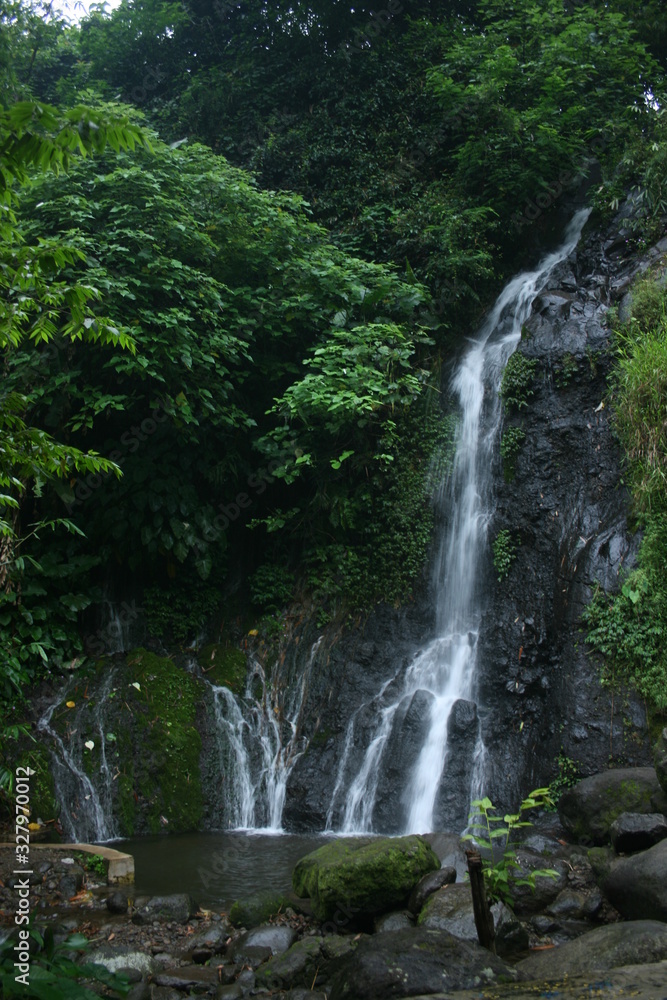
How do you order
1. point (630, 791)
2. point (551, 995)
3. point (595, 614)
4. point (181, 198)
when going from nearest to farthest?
point (551, 995) < point (630, 791) < point (595, 614) < point (181, 198)

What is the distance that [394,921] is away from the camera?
189 inches

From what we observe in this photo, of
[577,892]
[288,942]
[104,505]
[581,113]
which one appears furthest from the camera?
[581,113]

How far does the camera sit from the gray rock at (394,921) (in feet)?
15.6

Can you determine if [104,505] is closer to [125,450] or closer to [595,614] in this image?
[125,450]

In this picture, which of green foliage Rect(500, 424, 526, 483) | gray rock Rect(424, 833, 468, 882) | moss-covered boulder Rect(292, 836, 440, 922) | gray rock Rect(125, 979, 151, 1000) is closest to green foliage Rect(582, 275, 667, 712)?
green foliage Rect(500, 424, 526, 483)

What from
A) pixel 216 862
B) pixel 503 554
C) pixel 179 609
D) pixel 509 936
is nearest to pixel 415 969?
pixel 509 936

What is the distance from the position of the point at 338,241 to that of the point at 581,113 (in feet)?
14.9

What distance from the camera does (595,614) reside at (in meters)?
7.06

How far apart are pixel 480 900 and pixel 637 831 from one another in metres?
2.15

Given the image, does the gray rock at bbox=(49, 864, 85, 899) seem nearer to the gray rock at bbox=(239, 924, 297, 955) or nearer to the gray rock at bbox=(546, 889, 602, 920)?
the gray rock at bbox=(239, 924, 297, 955)

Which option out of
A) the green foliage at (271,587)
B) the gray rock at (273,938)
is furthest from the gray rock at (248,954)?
the green foliage at (271,587)

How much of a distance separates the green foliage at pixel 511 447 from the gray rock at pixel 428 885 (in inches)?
193

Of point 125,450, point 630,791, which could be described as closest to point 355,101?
point 125,450

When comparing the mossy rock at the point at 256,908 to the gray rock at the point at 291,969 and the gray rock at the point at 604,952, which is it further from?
the gray rock at the point at 604,952
